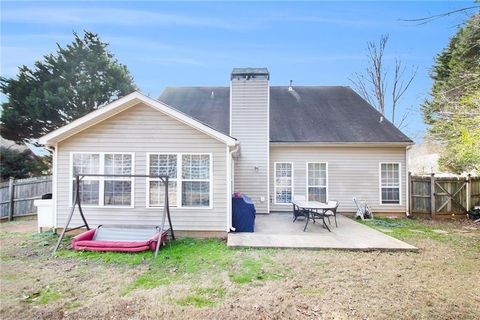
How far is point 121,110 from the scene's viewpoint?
22.7 feet

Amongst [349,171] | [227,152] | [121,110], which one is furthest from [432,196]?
[121,110]

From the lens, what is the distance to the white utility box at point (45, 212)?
7.27 m

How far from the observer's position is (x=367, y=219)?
9.66 meters

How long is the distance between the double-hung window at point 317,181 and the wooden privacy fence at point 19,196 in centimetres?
1130

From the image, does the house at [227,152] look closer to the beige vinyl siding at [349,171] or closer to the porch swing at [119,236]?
the beige vinyl siding at [349,171]

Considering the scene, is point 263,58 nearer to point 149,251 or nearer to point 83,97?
point 83,97

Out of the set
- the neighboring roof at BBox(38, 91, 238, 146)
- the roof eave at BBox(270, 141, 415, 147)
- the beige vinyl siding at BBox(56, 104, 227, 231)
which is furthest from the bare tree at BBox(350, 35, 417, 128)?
the beige vinyl siding at BBox(56, 104, 227, 231)

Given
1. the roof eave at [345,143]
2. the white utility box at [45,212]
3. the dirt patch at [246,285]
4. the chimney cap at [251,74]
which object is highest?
the chimney cap at [251,74]

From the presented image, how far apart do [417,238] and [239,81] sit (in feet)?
27.7

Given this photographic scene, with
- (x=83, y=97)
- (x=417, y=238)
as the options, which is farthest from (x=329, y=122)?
(x=83, y=97)

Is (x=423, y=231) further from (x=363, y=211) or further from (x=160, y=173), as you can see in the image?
(x=160, y=173)

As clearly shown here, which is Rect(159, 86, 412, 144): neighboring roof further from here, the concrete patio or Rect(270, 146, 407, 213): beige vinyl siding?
the concrete patio

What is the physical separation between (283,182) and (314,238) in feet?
14.0

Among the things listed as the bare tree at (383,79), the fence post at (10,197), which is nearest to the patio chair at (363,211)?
the bare tree at (383,79)
